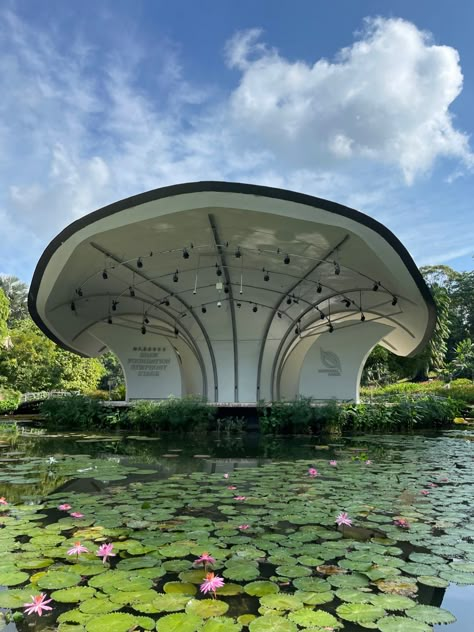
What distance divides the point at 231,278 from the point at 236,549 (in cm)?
1524

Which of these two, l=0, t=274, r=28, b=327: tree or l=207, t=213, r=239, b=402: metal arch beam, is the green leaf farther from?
l=0, t=274, r=28, b=327: tree

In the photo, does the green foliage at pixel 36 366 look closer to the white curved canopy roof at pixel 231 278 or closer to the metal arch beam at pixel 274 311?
the white curved canopy roof at pixel 231 278

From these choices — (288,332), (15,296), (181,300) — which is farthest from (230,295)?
(15,296)

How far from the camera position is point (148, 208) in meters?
12.1

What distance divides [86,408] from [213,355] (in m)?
7.10

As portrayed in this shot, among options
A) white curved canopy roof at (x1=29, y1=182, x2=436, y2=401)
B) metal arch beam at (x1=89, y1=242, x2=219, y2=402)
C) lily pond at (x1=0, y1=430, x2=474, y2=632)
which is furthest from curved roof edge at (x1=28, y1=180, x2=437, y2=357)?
lily pond at (x1=0, y1=430, x2=474, y2=632)

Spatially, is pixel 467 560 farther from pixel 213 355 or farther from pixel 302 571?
pixel 213 355

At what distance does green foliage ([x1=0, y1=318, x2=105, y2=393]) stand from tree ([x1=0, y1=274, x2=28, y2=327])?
17.0 m

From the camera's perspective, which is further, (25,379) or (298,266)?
(25,379)

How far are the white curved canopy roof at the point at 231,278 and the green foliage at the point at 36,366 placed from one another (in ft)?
32.0

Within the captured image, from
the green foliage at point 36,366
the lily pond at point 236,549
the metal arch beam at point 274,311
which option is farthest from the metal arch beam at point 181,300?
the green foliage at point 36,366

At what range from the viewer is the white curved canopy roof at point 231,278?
12.3 m

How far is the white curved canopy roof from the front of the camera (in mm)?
12258

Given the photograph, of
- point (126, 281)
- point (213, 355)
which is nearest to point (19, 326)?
point (213, 355)
